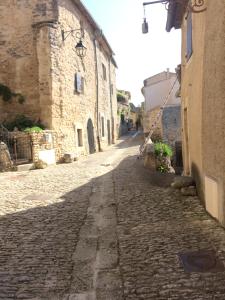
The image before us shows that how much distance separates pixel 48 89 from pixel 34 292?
520 inches

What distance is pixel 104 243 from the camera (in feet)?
17.8

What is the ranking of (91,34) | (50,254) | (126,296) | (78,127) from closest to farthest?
1. (126,296)
2. (50,254)
3. (78,127)
4. (91,34)

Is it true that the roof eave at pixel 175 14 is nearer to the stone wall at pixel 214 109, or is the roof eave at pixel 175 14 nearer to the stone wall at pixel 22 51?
the stone wall at pixel 214 109

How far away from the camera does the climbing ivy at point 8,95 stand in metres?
16.8

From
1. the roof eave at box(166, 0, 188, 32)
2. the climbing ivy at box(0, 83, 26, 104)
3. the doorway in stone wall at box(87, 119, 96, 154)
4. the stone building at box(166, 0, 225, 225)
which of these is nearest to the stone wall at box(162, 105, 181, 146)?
the doorway in stone wall at box(87, 119, 96, 154)

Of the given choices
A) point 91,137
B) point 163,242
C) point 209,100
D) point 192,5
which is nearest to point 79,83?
point 91,137

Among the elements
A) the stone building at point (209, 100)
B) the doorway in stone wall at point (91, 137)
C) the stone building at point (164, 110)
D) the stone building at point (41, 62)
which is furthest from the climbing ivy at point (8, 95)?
the stone building at point (209, 100)

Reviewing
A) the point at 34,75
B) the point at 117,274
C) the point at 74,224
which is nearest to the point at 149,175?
the point at 74,224

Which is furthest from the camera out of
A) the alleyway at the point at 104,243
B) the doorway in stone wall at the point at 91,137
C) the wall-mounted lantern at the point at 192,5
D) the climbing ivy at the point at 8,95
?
the doorway in stone wall at the point at 91,137

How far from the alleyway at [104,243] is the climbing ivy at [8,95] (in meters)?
7.95

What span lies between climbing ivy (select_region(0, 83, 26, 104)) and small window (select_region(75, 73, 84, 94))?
3.33m

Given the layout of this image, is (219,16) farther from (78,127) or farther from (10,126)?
(78,127)

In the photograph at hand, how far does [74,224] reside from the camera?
21.1ft

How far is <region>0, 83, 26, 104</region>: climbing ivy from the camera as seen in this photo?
16781 mm
